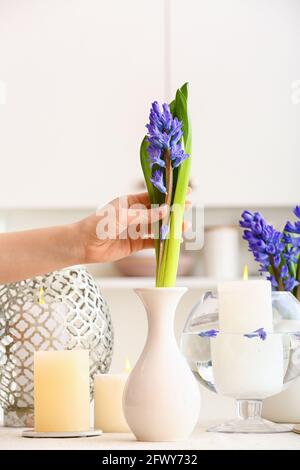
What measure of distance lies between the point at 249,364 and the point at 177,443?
0.15 m

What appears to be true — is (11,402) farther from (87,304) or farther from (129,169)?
(129,169)

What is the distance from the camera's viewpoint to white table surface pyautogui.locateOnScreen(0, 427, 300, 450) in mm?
888

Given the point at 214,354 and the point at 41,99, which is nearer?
the point at 214,354

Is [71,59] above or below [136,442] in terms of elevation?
above

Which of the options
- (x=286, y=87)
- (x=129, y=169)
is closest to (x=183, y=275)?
(x=129, y=169)

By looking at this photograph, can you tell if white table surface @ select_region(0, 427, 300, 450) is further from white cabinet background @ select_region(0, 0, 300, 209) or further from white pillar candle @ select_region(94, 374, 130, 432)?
white cabinet background @ select_region(0, 0, 300, 209)

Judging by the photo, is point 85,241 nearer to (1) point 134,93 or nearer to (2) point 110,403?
(2) point 110,403

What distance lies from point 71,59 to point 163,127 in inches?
93.6

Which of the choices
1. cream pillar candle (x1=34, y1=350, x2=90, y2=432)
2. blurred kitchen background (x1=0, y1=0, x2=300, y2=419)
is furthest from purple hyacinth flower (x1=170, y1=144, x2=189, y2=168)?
blurred kitchen background (x1=0, y1=0, x2=300, y2=419)

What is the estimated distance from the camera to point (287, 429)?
41.0 inches

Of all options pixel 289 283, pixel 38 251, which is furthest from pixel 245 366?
pixel 38 251

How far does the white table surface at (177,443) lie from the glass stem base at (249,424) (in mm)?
21

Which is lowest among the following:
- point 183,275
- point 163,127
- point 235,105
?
point 183,275

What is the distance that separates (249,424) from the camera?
3.45ft
